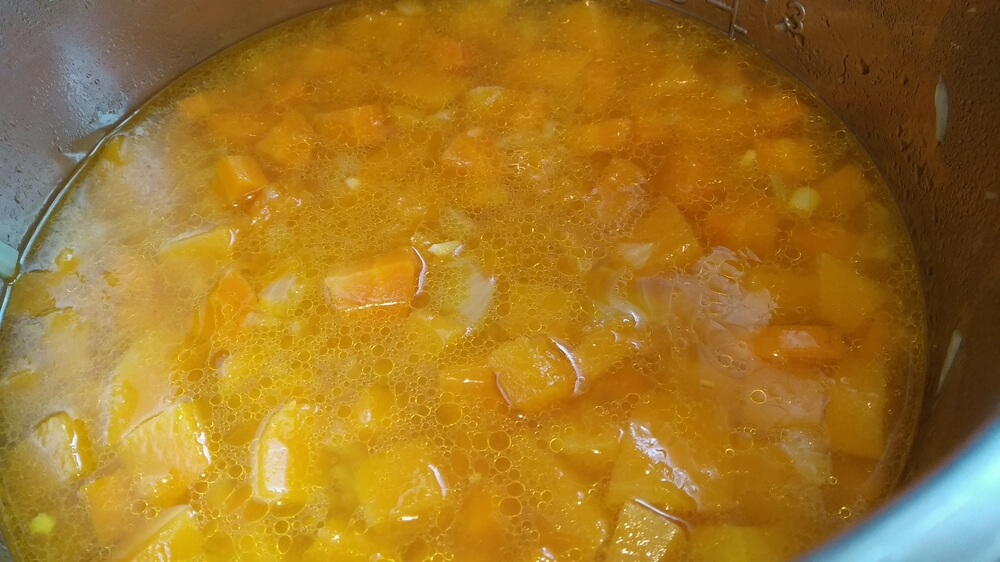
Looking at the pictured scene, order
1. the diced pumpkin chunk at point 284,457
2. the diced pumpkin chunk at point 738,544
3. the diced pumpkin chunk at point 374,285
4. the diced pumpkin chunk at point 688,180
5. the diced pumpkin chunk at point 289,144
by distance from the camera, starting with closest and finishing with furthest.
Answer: the diced pumpkin chunk at point 738,544 → the diced pumpkin chunk at point 284,457 → the diced pumpkin chunk at point 374,285 → the diced pumpkin chunk at point 688,180 → the diced pumpkin chunk at point 289,144

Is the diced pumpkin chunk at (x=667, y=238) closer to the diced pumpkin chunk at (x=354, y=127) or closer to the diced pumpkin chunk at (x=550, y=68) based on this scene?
the diced pumpkin chunk at (x=550, y=68)

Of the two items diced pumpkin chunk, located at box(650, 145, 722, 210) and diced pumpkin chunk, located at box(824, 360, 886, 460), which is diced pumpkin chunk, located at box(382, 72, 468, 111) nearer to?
diced pumpkin chunk, located at box(650, 145, 722, 210)

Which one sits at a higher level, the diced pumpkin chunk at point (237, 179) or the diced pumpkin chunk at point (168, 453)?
the diced pumpkin chunk at point (237, 179)

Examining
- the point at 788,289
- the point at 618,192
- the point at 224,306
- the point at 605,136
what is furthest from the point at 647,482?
the point at 224,306

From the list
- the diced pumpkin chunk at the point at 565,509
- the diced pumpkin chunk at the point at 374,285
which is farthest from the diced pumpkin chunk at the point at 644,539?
the diced pumpkin chunk at the point at 374,285

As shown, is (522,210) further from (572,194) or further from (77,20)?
(77,20)

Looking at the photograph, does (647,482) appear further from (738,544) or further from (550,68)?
(550,68)

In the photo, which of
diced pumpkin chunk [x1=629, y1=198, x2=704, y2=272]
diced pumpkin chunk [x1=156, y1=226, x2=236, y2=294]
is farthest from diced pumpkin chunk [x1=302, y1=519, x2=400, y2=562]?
diced pumpkin chunk [x1=629, y1=198, x2=704, y2=272]
